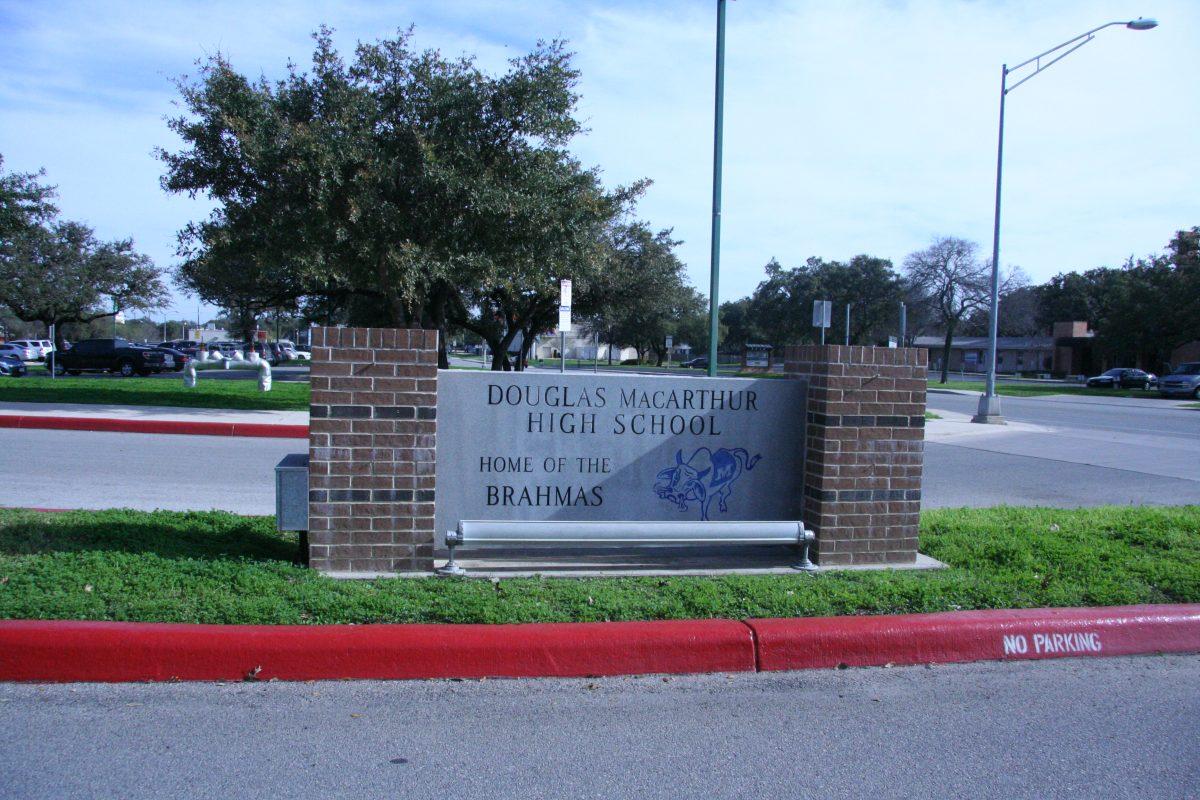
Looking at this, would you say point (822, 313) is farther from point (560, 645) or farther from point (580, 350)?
point (580, 350)

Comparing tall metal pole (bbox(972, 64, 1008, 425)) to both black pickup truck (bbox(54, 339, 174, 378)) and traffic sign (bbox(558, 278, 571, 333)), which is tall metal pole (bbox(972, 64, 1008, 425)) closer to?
traffic sign (bbox(558, 278, 571, 333))

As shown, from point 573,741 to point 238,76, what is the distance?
16.2m

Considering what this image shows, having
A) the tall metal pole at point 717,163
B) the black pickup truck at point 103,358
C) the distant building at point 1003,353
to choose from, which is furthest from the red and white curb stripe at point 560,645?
the distant building at point 1003,353

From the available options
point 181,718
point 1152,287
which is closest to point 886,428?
point 181,718

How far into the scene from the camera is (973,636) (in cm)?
507

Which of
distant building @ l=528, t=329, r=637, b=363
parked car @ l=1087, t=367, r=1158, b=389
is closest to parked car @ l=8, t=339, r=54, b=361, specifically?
distant building @ l=528, t=329, r=637, b=363

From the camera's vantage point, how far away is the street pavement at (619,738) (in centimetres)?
355

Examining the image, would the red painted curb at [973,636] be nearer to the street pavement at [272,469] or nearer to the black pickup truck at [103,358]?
the street pavement at [272,469]

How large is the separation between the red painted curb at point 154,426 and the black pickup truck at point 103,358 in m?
25.2

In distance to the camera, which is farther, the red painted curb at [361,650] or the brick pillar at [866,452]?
the brick pillar at [866,452]

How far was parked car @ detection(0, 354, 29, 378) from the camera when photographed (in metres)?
35.7

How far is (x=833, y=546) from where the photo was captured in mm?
6242

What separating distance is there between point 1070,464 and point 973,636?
11146 millimetres

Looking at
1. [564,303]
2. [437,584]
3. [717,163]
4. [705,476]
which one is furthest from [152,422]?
[705,476]
